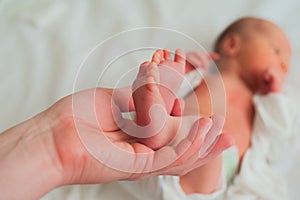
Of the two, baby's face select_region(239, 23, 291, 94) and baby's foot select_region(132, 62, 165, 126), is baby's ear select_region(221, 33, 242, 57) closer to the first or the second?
baby's face select_region(239, 23, 291, 94)

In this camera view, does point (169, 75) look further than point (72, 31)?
No

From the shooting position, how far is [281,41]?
1148 mm

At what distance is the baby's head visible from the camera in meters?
1.11

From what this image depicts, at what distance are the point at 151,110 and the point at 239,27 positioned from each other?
59 cm

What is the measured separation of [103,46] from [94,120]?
18.0 inches

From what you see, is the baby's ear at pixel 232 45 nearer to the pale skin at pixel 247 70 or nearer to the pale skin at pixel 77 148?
the pale skin at pixel 247 70

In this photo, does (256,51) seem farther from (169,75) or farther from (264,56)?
(169,75)

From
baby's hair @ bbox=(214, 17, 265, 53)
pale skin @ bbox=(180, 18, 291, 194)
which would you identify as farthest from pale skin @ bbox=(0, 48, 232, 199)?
baby's hair @ bbox=(214, 17, 265, 53)

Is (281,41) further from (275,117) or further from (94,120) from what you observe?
(94,120)

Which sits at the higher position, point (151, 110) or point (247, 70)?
point (151, 110)

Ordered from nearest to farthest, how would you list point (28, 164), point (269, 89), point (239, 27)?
point (28, 164) < point (269, 89) < point (239, 27)

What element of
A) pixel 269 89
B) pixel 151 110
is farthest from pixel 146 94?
pixel 269 89

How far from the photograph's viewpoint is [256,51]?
3.74 feet

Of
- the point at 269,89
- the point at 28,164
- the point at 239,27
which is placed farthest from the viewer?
the point at 239,27
